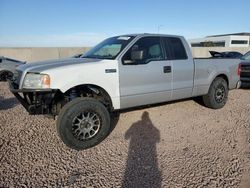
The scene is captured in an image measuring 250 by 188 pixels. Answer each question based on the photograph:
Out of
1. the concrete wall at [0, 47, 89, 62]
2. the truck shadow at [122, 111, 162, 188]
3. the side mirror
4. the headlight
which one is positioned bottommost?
the truck shadow at [122, 111, 162, 188]

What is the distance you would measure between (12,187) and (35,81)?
1613 mm

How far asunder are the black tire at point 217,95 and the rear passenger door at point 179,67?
0.80 metres

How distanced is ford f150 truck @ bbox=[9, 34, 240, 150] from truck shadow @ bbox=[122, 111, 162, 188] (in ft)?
1.83

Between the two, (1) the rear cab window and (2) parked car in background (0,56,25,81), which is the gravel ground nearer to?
(1) the rear cab window

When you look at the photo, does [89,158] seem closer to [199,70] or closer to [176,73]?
[176,73]

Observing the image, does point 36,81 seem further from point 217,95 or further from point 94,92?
point 217,95

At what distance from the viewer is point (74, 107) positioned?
3.83 metres

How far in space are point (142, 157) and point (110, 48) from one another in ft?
7.89

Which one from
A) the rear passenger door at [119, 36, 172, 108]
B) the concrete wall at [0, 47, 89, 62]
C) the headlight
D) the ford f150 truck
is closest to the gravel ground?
the ford f150 truck

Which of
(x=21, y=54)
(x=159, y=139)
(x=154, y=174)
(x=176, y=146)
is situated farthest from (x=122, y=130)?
(x=21, y=54)

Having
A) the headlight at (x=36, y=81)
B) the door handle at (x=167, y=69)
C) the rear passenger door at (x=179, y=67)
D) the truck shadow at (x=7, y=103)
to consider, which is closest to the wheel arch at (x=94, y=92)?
the headlight at (x=36, y=81)

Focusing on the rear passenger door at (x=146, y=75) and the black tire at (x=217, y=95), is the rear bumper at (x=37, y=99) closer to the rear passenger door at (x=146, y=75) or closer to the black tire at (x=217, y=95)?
the rear passenger door at (x=146, y=75)

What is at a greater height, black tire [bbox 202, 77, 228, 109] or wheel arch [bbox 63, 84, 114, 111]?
wheel arch [bbox 63, 84, 114, 111]

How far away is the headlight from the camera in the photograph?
3.66 m
